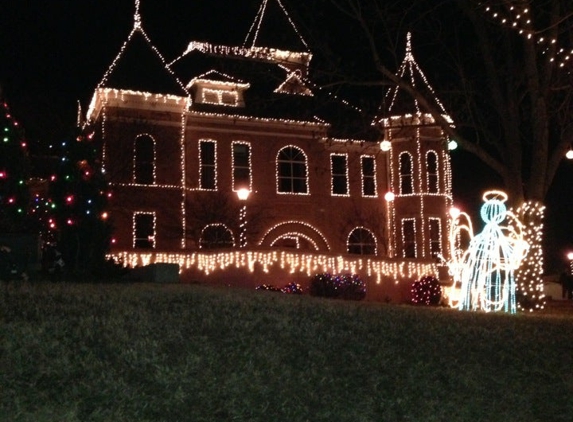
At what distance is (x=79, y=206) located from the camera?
21.2m

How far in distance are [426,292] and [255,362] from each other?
18654mm

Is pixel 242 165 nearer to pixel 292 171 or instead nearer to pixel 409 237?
pixel 292 171

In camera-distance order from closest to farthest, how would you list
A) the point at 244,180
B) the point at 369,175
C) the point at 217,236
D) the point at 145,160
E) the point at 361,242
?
the point at 145,160 → the point at 217,236 → the point at 244,180 → the point at 361,242 → the point at 369,175

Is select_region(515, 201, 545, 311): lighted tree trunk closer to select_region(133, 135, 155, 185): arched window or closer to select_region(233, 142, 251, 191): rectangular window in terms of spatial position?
select_region(233, 142, 251, 191): rectangular window

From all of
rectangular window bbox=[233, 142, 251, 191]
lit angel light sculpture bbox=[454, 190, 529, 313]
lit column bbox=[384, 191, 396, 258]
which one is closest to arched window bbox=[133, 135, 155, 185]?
rectangular window bbox=[233, 142, 251, 191]

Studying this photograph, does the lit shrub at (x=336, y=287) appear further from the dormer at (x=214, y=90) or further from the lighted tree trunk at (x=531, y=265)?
the dormer at (x=214, y=90)

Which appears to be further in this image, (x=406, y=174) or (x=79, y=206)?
(x=406, y=174)

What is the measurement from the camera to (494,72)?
19.7 meters

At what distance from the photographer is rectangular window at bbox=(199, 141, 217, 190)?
33.7 metres

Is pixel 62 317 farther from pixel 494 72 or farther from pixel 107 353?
pixel 494 72

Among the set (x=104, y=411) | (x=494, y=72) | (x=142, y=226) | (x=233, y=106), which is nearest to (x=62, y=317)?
(x=104, y=411)

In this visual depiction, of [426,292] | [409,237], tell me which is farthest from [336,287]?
[409,237]

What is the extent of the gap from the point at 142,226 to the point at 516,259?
17.3m

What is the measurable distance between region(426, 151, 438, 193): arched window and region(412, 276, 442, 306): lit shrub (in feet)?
35.4
